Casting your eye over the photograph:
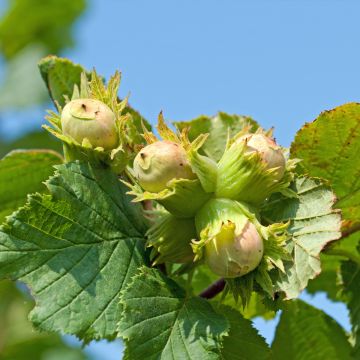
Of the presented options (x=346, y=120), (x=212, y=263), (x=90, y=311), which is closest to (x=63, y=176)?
(x=90, y=311)

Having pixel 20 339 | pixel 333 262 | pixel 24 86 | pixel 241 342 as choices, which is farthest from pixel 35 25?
pixel 241 342

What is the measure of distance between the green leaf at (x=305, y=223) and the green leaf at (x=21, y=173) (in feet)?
2.60

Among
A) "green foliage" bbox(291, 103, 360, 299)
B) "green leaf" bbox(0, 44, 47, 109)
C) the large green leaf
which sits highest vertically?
"green leaf" bbox(0, 44, 47, 109)

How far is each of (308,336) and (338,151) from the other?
26.2 inches

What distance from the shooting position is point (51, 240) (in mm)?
1604

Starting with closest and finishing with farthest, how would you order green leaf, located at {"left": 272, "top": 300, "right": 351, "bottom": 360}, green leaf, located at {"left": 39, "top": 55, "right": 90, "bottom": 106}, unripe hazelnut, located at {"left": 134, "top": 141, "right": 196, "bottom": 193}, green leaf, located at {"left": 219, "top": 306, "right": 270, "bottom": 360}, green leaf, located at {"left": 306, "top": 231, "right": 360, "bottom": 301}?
unripe hazelnut, located at {"left": 134, "top": 141, "right": 196, "bottom": 193} → green leaf, located at {"left": 219, "top": 306, "right": 270, "bottom": 360} → green leaf, located at {"left": 306, "top": 231, "right": 360, "bottom": 301} → green leaf, located at {"left": 39, "top": 55, "right": 90, "bottom": 106} → green leaf, located at {"left": 272, "top": 300, "right": 351, "bottom": 360}

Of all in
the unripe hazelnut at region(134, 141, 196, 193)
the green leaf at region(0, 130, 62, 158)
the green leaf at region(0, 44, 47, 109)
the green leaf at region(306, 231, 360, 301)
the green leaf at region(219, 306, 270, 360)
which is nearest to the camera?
the unripe hazelnut at region(134, 141, 196, 193)

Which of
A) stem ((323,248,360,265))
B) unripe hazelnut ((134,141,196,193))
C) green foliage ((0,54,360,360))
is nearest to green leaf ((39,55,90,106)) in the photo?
green foliage ((0,54,360,360))

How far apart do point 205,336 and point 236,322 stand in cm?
20

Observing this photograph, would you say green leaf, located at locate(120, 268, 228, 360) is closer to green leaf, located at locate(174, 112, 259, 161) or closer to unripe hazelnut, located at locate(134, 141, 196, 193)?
unripe hazelnut, located at locate(134, 141, 196, 193)

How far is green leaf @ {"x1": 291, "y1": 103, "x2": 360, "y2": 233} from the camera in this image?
183 centimetres

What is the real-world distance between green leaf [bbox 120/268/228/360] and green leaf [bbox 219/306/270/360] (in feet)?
0.42

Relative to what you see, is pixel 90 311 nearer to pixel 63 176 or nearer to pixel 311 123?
pixel 63 176

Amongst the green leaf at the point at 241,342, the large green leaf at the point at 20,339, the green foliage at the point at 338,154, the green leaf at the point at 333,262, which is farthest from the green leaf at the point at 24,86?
the green leaf at the point at 241,342
